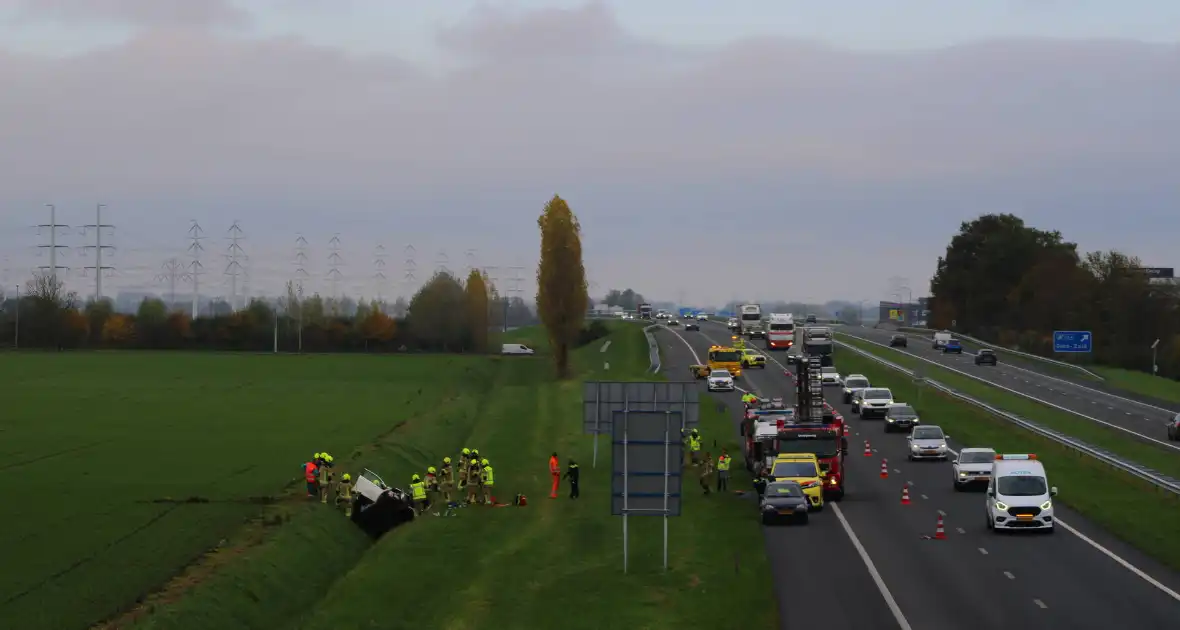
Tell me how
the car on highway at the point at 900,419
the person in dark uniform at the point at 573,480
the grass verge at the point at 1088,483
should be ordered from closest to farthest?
1. the grass verge at the point at 1088,483
2. the person in dark uniform at the point at 573,480
3. the car on highway at the point at 900,419

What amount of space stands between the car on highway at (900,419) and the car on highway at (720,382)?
19444 mm

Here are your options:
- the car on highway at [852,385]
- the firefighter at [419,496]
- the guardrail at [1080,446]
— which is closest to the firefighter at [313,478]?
the firefighter at [419,496]

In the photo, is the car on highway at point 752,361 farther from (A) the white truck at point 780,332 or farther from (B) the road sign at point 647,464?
(B) the road sign at point 647,464

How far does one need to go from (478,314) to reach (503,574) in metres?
105

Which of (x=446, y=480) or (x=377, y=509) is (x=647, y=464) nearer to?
(x=377, y=509)

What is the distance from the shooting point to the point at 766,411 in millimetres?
61000

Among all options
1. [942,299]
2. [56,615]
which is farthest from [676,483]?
[942,299]

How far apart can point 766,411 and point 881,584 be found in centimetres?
3076

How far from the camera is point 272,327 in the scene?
517 feet

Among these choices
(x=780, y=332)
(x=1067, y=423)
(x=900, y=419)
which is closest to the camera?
(x=900, y=419)

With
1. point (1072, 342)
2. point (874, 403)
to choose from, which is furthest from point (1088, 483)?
Answer: point (1072, 342)

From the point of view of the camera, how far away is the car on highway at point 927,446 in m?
59.0

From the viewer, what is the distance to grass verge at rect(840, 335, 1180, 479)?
5797 cm

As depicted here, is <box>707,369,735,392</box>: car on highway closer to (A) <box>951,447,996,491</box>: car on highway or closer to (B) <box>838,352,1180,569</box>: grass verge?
(B) <box>838,352,1180,569</box>: grass verge
